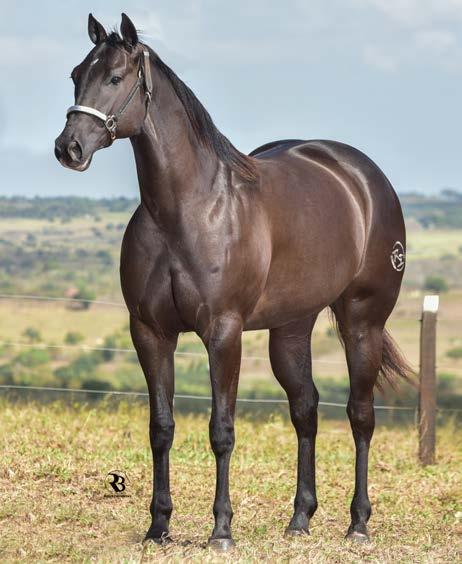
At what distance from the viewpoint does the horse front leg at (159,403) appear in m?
5.59

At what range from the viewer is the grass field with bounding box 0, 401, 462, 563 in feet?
19.6

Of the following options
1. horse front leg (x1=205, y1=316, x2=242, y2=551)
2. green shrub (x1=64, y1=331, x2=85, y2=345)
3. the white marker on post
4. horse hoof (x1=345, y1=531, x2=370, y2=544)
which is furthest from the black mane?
green shrub (x1=64, y1=331, x2=85, y2=345)

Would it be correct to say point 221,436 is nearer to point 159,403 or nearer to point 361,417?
point 159,403

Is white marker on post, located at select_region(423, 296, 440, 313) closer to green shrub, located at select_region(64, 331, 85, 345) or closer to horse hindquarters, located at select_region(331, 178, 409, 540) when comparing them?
horse hindquarters, located at select_region(331, 178, 409, 540)

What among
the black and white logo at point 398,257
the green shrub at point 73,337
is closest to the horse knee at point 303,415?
the black and white logo at point 398,257

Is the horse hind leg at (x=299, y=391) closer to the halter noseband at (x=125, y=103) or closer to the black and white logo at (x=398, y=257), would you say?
the black and white logo at (x=398, y=257)

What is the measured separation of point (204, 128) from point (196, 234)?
1.95ft

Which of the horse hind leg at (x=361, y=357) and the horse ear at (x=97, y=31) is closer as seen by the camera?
the horse ear at (x=97, y=31)

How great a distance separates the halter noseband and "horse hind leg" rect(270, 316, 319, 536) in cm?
194

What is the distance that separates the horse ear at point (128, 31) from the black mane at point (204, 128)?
0.03 meters

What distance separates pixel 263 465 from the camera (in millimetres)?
8148

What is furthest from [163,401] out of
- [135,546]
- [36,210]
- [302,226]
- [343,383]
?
[343,383]

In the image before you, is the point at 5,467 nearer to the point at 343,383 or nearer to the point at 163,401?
the point at 163,401

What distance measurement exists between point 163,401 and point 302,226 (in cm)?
126
